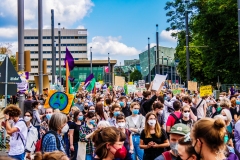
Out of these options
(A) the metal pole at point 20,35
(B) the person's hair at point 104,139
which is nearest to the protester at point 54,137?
(B) the person's hair at point 104,139

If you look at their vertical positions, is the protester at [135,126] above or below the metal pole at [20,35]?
below

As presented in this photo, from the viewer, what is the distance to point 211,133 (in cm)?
354

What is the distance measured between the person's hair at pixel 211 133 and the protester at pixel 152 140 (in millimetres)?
3866

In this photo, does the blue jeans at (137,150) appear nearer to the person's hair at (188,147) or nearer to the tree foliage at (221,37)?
the person's hair at (188,147)

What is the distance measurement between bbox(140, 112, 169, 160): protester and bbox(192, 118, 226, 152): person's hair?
3866 millimetres

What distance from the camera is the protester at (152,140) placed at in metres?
7.45

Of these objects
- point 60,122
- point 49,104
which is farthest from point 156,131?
point 49,104

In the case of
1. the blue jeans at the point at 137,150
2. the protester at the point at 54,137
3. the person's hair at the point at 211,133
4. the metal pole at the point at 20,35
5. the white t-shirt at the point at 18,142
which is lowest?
the blue jeans at the point at 137,150

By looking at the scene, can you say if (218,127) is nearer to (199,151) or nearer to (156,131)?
(199,151)

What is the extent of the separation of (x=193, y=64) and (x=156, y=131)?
48023 millimetres

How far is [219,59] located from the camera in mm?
34500

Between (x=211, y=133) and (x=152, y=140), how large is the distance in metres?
4.02

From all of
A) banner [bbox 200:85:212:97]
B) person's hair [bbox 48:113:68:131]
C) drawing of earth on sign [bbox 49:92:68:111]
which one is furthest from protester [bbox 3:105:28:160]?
banner [bbox 200:85:212:97]

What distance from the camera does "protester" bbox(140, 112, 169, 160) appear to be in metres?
7.45
